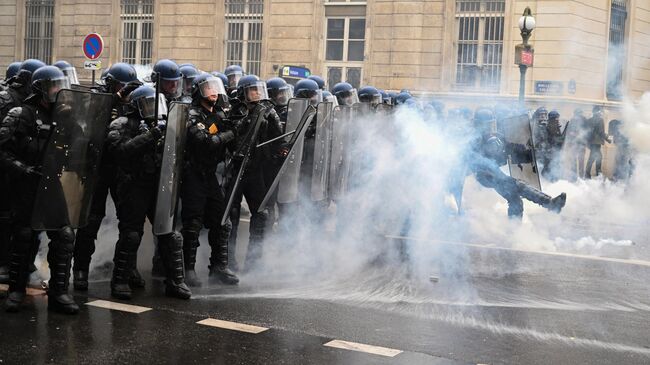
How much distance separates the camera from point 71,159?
612 cm

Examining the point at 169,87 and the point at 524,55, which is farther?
the point at 524,55

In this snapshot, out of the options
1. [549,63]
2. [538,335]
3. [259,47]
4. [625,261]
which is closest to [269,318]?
[538,335]

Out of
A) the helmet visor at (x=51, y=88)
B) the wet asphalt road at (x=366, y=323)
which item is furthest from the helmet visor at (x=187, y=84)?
the helmet visor at (x=51, y=88)

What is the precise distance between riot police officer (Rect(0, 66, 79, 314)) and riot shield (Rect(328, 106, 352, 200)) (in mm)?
3403

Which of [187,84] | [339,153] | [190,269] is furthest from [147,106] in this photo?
[339,153]

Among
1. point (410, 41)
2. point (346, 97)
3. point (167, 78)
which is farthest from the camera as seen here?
point (410, 41)

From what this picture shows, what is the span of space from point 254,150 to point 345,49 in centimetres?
1685

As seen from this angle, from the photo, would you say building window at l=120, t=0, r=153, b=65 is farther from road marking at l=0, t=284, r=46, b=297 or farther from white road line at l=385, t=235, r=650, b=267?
road marking at l=0, t=284, r=46, b=297

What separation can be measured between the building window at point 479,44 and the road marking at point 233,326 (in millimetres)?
17317

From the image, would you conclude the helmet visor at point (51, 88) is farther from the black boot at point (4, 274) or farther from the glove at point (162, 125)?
the black boot at point (4, 274)

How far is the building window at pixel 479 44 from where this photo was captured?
22594 mm

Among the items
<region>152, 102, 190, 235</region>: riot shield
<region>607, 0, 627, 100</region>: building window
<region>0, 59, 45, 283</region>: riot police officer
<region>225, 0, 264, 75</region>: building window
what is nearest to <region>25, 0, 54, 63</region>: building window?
<region>225, 0, 264, 75</region>: building window

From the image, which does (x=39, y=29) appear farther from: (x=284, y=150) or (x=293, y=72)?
(x=284, y=150)

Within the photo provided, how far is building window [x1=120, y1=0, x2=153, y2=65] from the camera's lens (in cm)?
2669
